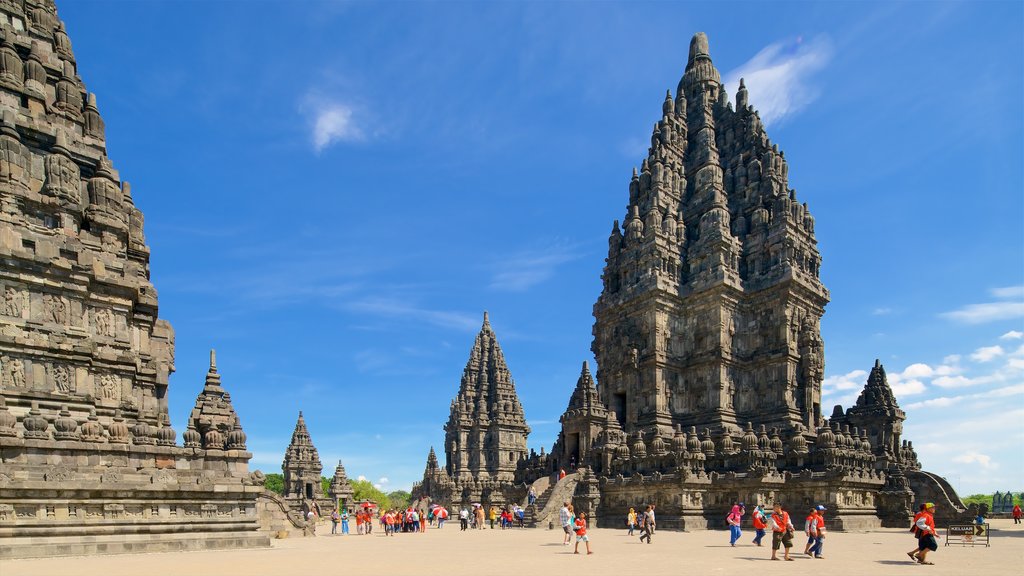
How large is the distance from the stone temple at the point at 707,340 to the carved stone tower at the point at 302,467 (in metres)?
25.1

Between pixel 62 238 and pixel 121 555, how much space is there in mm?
9934

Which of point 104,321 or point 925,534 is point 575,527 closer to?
point 925,534

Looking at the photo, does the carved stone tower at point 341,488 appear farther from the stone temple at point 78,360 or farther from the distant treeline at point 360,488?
the stone temple at point 78,360

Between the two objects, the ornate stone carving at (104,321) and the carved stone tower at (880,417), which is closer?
the ornate stone carving at (104,321)

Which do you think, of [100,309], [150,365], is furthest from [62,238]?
[150,365]

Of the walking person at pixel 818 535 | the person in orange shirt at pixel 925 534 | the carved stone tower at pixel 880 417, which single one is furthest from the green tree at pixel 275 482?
the person in orange shirt at pixel 925 534

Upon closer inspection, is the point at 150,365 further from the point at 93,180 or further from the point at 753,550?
the point at 753,550

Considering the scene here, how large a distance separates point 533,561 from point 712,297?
3195 centimetres

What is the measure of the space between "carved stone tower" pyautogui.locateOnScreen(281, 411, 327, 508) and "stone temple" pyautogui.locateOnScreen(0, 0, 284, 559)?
48.9 meters

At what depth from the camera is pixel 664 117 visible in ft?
170

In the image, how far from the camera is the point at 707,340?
146 ft

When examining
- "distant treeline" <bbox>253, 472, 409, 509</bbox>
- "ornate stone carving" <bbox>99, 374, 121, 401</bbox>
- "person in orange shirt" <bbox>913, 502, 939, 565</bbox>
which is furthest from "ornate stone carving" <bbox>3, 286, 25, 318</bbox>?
"distant treeline" <bbox>253, 472, 409, 509</bbox>

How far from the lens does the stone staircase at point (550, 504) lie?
33.6 meters

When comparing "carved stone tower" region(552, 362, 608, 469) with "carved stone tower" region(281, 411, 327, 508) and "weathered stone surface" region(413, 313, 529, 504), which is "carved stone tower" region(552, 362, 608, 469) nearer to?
"weathered stone surface" region(413, 313, 529, 504)
